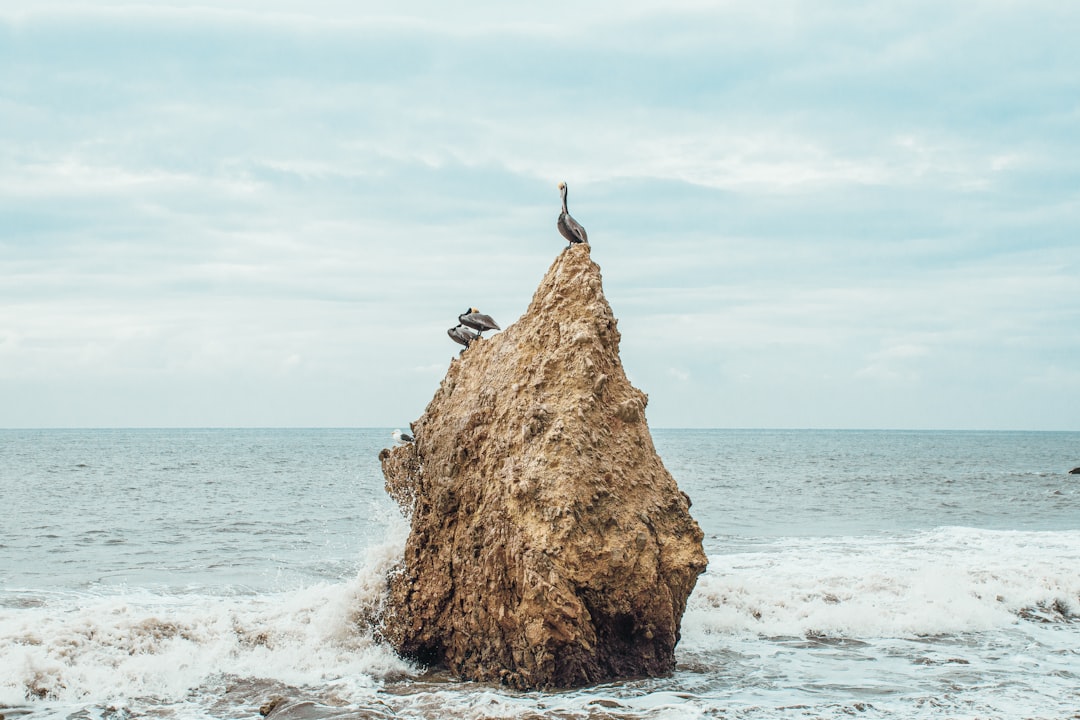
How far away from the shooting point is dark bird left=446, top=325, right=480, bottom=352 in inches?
439

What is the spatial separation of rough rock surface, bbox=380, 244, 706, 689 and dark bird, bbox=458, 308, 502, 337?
38.0 inches

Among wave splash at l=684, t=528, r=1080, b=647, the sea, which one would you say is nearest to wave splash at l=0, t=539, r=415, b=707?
the sea

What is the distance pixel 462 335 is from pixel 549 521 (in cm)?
329

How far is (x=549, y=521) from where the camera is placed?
27.9 feet

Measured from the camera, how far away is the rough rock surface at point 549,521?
854 cm

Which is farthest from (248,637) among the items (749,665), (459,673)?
(749,665)

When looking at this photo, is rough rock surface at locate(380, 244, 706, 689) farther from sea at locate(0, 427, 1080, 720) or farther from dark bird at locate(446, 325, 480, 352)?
dark bird at locate(446, 325, 480, 352)

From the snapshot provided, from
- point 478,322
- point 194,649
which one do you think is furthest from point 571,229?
point 194,649

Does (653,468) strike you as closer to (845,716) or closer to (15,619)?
(845,716)

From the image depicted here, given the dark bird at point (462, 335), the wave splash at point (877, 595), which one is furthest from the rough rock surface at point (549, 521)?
the wave splash at point (877, 595)

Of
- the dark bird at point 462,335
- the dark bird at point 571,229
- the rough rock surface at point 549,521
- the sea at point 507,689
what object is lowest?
the sea at point 507,689

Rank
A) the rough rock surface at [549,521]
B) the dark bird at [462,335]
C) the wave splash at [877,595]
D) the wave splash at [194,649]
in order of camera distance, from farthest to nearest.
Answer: the wave splash at [877,595] < the dark bird at [462,335] < the wave splash at [194,649] < the rough rock surface at [549,521]

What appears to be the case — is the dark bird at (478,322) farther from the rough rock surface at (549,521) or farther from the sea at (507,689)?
the sea at (507,689)

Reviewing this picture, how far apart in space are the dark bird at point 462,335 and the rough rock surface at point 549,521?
0.86 meters
